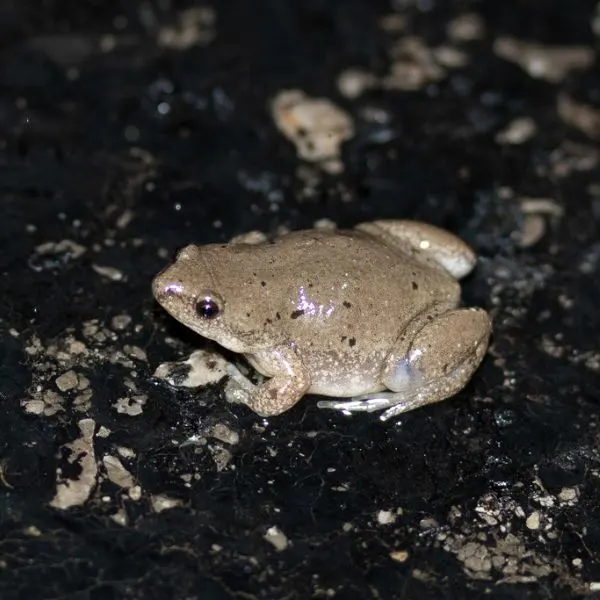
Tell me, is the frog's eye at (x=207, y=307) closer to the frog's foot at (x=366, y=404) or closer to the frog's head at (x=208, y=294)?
the frog's head at (x=208, y=294)

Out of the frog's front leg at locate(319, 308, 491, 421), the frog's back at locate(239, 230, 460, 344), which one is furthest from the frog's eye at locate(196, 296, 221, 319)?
the frog's front leg at locate(319, 308, 491, 421)

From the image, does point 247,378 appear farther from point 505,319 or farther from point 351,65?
point 351,65

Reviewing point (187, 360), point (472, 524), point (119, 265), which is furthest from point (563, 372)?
point (119, 265)

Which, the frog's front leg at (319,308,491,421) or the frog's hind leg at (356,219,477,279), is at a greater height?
the frog's hind leg at (356,219,477,279)

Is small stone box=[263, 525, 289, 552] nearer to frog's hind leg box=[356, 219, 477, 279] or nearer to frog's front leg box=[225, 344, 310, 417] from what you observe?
frog's front leg box=[225, 344, 310, 417]

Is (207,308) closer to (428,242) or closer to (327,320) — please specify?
(327,320)

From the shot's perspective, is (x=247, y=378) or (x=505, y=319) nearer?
(x=247, y=378)

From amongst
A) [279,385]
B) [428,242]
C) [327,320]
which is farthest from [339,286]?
[428,242]
